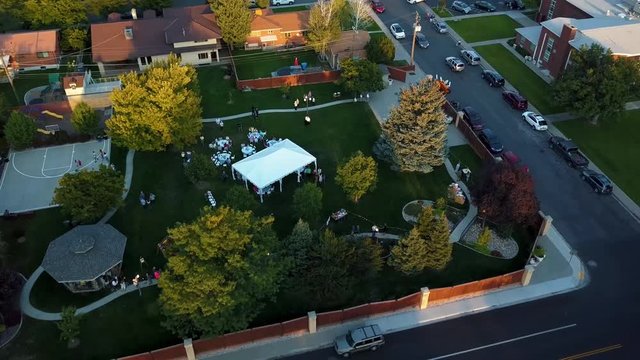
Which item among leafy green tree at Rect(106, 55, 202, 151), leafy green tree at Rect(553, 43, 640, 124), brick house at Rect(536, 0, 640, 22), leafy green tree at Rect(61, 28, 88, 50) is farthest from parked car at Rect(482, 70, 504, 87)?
leafy green tree at Rect(61, 28, 88, 50)

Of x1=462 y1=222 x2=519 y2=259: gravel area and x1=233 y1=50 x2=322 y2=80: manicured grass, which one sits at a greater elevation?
x1=233 y1=50 x2=322 y2=80: manicured grass

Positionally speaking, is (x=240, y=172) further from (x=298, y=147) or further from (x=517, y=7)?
(x=517, y=7)

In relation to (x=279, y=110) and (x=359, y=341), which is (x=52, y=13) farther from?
(x=359, y=341)

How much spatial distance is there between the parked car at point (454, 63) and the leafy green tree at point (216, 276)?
35.5 metres

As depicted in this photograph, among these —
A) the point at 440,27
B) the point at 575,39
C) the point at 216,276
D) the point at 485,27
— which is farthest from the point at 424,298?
the point at 485,27

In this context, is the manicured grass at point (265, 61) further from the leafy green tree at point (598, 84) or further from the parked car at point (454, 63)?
the leafy green tree at point (598, 84)

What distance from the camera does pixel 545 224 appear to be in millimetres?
36656

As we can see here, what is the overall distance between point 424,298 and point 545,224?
1118cm

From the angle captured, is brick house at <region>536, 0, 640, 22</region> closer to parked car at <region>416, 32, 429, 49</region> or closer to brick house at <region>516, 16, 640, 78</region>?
brick house at <region>516, 16, 640, 78</region>

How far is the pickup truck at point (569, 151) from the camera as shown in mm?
43312

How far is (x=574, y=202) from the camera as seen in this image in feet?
133

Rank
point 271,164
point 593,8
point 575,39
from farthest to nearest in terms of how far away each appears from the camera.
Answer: point 593,8
point 575,39
point 271,164

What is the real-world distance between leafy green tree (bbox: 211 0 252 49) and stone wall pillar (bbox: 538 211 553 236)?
3737 centimetres

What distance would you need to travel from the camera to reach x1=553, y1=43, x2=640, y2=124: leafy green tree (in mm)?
45094
